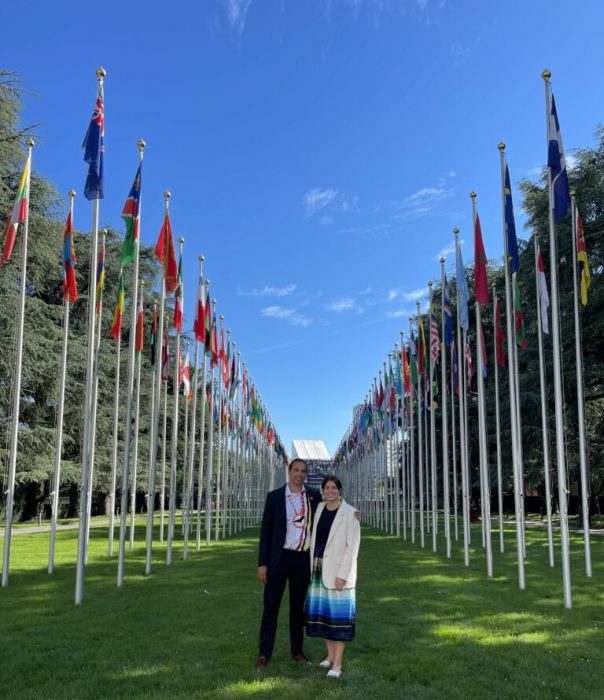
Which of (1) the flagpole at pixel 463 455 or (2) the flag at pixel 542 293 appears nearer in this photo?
(2) the flag at pixel 542 293

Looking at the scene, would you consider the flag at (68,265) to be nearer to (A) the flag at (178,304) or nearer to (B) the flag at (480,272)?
(A) the flag at (178,304)

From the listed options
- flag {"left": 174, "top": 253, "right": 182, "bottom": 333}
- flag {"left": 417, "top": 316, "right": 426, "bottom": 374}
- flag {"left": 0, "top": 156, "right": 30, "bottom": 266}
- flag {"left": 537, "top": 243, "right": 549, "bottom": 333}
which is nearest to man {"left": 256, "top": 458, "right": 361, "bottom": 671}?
flag {"left": 0, "top": 156, "right": 30, "bottom": 266}

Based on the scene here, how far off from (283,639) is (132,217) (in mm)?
8371

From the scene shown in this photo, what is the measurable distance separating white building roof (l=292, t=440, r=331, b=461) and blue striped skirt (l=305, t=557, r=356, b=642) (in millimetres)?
107089

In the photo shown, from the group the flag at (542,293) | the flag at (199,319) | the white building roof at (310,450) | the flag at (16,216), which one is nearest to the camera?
the flag at (16,216)

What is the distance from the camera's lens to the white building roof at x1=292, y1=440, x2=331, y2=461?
376 feet

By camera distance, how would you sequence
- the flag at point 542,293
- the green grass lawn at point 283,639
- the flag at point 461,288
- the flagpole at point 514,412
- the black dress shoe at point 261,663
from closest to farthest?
the green grass lawn at point 283,639
the black dress shoe at point 261,663
the flagpole at point 514,412
the flag at point 542,293
the flag at point 461,288

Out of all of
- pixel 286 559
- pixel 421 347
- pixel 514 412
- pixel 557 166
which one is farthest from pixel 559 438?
pixel 421 347

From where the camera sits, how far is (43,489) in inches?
1411

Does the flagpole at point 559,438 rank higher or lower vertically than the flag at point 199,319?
lower

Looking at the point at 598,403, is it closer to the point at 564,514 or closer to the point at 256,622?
the point at 564,514

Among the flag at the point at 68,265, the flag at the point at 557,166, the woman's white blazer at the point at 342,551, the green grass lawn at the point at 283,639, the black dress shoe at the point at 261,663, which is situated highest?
the flag at the point at 557,166

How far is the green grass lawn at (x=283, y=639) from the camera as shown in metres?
6.05

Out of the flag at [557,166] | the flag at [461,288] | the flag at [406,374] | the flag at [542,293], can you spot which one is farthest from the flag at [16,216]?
the flag at [406,374]
